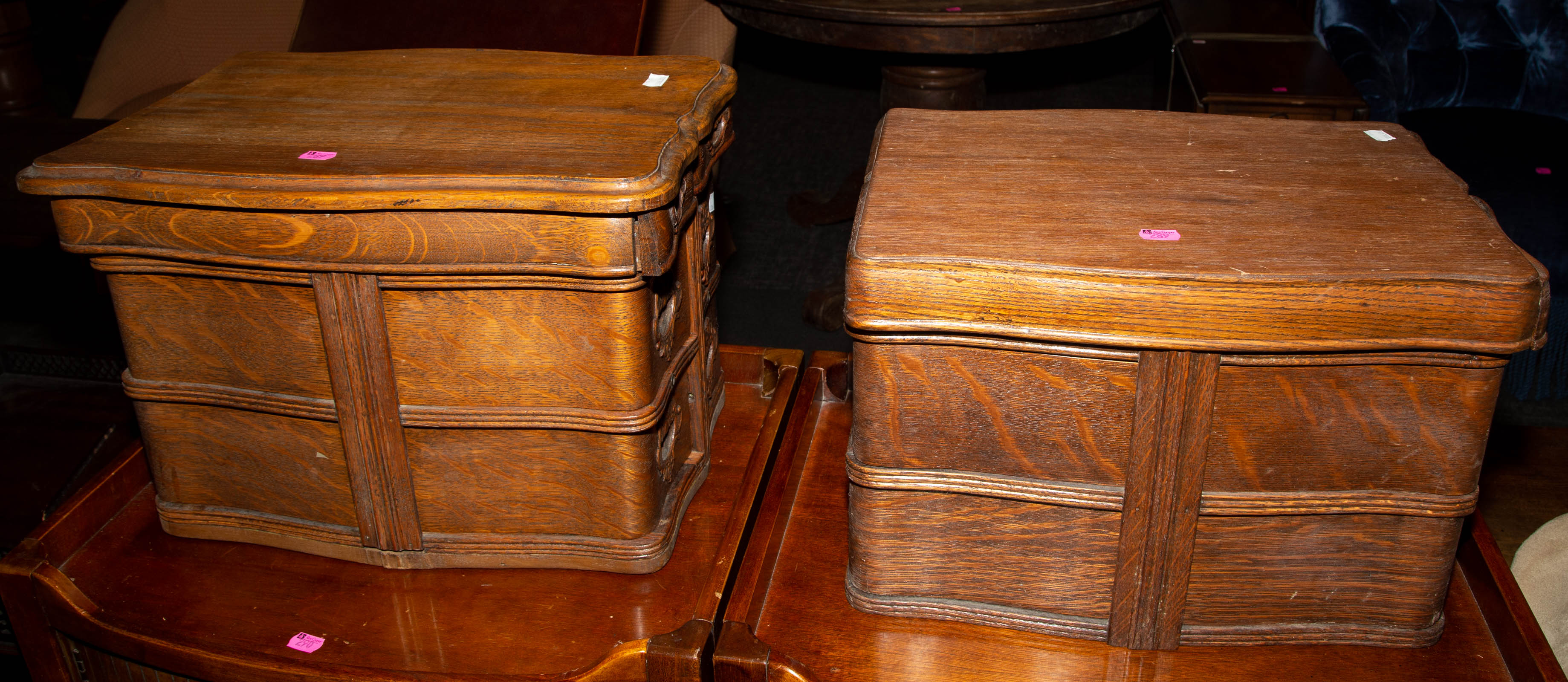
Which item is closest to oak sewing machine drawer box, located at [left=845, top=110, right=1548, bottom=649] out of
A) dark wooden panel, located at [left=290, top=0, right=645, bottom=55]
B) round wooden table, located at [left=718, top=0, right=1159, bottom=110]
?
round wooden table, located at [left=718, top=0, right=1159, bottom=110]

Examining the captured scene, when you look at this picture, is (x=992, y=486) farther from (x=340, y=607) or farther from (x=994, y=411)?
(x=340, y=607)

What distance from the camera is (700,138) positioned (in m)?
1.18

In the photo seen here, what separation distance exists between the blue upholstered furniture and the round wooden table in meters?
0.79

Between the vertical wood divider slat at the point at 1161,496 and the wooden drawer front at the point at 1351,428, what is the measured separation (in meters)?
0.02

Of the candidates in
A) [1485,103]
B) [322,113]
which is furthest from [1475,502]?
[1485,103]

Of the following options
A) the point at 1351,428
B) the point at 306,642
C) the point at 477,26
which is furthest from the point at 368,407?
the point at 477,26

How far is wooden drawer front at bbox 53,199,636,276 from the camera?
1032 mm

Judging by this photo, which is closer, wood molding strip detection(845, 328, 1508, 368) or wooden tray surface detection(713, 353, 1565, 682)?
wood molding strip detection(845, 328, 1508, 368)

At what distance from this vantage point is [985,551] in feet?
3.59

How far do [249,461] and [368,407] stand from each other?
0.59ft

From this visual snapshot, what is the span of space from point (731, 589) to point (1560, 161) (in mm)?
2051

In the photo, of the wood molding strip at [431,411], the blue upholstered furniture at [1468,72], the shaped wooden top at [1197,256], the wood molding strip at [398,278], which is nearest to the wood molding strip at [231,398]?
the wood molding strip at [431,411]

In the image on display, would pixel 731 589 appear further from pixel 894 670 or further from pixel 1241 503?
pixel 1241 503

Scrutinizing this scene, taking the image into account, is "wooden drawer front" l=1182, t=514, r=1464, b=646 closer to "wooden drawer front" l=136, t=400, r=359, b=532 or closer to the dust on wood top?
the dust on wood top
